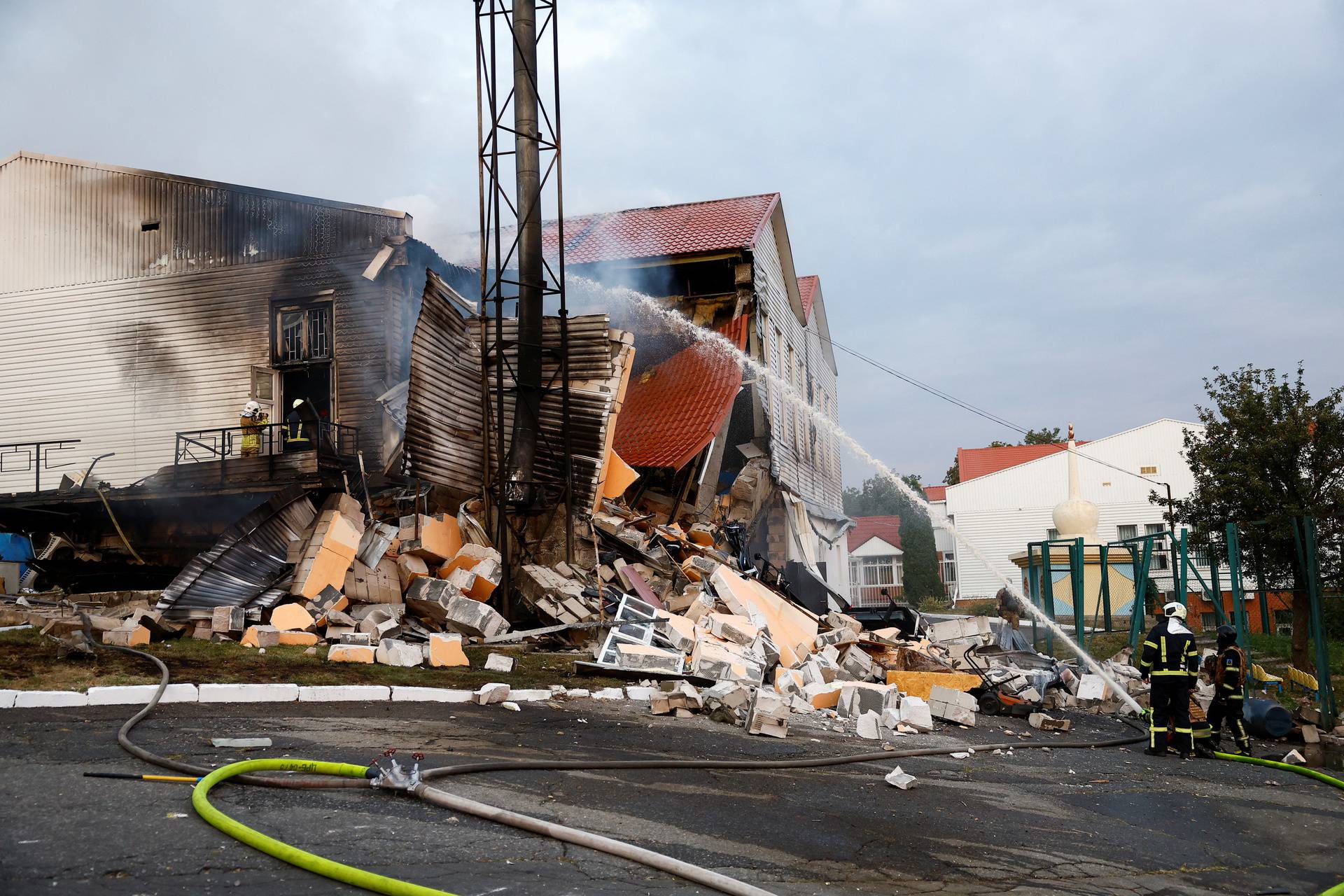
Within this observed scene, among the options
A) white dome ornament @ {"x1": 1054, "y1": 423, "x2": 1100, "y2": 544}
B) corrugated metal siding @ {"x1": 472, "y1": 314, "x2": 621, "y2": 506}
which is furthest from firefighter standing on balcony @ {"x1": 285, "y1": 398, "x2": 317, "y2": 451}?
white dome ornament @ {"x1": 1054, "y1": 423, "x2": 1100, "y2": 544}

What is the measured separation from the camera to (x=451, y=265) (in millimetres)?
18125

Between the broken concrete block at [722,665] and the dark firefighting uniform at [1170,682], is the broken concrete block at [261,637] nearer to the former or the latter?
the broken concrete block at [722,665]

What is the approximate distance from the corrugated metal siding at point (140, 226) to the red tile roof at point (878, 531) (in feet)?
125

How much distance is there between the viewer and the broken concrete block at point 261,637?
401 inches

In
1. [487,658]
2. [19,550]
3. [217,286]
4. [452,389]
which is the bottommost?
[487,658]

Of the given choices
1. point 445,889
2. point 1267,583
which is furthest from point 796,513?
point 445,889

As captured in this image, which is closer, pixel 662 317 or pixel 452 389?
pixel 452 389

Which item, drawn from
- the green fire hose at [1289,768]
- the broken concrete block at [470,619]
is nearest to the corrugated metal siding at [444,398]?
the broken concrete block at [470,619]

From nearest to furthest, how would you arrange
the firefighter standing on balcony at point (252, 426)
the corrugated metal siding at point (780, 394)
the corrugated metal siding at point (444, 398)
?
the corrugated metal siding at point (444, 398) < the firefighter standing on balcony at point (252, 426) < the corrugated metal siding at point (780, 394)

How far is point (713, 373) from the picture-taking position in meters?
19.1

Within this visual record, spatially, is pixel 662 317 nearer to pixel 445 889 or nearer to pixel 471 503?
pixel 471 503

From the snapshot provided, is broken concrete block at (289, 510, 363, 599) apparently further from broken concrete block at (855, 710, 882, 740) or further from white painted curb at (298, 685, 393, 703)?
broken concrete block at (855, 710, 882, 740)

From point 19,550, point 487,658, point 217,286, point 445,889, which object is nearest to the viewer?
point 445,889

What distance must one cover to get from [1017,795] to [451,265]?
14.1m
